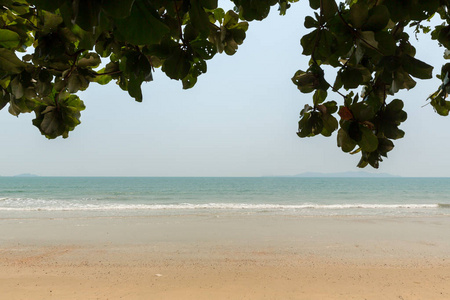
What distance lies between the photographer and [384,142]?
889mm

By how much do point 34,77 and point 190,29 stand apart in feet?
1.76

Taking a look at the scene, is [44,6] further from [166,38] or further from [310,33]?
[310,33]

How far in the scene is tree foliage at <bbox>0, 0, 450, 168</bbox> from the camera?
0.63 metres

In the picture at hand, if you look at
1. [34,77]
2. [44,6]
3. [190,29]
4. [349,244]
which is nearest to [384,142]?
[190,29]

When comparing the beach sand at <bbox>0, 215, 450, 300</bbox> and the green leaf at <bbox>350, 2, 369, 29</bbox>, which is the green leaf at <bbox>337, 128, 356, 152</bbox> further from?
the beach sand at <bbox>0, 215, 450, 300</bbox>

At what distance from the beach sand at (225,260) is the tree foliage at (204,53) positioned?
4.01m

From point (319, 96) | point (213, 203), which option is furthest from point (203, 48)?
point (213, 203)

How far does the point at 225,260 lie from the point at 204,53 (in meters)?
5.91

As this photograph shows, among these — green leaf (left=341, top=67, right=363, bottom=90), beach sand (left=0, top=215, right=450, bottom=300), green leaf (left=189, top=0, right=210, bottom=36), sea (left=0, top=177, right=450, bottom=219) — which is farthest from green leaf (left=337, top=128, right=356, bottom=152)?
sea (left=0, top=177, right=450, bottom=219)

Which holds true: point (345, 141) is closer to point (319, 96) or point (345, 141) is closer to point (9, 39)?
point (319, 96)

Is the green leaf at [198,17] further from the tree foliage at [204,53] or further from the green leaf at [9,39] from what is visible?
the green leaf at [9,39]

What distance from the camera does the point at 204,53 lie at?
35.6 inches

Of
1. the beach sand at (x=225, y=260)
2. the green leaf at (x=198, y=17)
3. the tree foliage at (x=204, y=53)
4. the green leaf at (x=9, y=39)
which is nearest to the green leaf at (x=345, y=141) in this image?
the tree foliage at (x=204, y=53)

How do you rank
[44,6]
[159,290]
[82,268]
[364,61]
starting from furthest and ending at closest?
[82,268]
[159,290]
[364,61]
[44,6]
